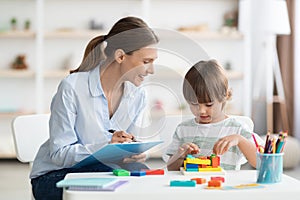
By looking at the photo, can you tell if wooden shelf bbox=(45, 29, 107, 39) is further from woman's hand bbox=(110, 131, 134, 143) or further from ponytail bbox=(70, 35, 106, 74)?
woman's hand bbox=(110, 131, 134, 143)

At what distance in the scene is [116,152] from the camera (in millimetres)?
1730

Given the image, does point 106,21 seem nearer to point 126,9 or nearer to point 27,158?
point 126,9

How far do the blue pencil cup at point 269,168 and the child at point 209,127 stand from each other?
0.62 feet

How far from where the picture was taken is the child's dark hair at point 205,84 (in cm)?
187

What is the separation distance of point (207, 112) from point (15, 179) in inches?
100

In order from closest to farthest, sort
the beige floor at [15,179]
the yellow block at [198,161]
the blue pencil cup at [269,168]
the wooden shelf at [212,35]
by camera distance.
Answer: the blue pencil cup at [269,168] < the yellow block at [198,161] < the beige floor at [15,179] < the wooden shelf at [212,35]

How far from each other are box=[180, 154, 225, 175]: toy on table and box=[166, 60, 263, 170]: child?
0.19 feet

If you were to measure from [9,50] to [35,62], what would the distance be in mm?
235

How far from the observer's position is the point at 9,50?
205 inches

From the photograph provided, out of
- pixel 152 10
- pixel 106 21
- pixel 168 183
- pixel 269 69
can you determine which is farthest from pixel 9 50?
pixel 168 183

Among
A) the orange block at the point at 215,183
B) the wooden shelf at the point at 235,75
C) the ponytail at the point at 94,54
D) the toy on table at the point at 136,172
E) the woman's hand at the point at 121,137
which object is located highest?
the ponytail at the point at 94,54

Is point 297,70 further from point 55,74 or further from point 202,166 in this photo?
point 202,166

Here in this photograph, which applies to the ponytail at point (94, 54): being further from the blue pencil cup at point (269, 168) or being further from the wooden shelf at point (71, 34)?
the wooden shelf at point (71, 34)

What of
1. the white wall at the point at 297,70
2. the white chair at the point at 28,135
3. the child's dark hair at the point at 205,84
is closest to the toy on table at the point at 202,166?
the child's dark hair at the point at 205,84
